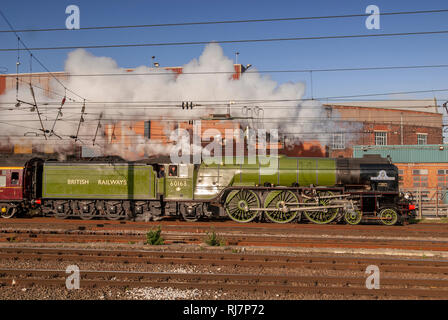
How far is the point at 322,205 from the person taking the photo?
15625mm

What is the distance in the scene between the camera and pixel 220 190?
1616 centimetres

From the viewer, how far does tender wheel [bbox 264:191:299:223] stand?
51.3 feet

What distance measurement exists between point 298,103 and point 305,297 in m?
21.5

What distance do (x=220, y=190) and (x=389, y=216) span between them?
7526 millimetres

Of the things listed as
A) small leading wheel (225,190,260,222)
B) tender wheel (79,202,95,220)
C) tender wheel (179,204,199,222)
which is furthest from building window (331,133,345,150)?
tender wheel (79,202,95,220)

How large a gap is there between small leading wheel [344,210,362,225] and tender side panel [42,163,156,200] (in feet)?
28.9

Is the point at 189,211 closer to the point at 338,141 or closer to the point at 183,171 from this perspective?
the point at 183,171

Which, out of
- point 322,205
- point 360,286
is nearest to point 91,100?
point 322,205

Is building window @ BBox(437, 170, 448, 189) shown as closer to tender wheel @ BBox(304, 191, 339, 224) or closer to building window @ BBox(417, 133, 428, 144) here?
building window @ BBox(417, 133, 428, 144)

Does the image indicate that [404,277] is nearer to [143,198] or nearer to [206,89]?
[143,198]

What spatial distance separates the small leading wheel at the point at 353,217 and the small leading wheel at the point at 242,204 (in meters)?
3.89

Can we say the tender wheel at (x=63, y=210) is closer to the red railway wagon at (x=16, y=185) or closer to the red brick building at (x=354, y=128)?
the red railway wagon at (x=16, y=185)

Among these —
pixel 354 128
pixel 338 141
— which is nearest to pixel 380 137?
pixel 354 128

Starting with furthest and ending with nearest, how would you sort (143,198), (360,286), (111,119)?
(111,119) → (143,198) → (360,286)
